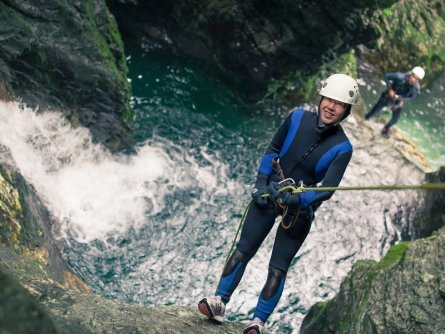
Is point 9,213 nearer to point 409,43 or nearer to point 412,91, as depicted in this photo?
point 412,91

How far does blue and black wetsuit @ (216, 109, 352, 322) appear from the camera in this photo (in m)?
4.90

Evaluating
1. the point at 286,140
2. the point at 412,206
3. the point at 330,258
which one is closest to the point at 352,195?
the point at 412,206

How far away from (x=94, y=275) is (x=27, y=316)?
24.6 ft

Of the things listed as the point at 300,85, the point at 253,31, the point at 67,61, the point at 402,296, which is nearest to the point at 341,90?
the point at 402,296

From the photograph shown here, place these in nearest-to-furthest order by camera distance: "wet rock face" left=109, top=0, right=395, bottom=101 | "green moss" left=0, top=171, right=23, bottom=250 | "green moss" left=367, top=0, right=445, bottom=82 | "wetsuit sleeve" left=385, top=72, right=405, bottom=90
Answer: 1. "green moss" left=0, top=171, right=23, bottom=250
2. "wet rock face" left=109, top=0, right=395, bottom=101
3. "wetsuit sleeve" left=385, top=72, right=405, bottom=90
4. "green moss" left=367, top=0, right=445, bottom=82

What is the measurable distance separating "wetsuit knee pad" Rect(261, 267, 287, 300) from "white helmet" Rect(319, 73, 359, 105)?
1.76 metres

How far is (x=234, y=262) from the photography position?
17.2ft

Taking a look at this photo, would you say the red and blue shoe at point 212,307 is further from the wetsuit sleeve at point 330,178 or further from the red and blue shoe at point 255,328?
the wetsuit sleeve at point 330,178

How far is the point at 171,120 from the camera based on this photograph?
42.6 ft

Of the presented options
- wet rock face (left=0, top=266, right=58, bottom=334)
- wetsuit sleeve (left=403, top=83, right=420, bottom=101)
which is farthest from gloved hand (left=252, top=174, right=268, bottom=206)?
wetsuit sleeve (left=403, top=83, right=420, bottom=101)

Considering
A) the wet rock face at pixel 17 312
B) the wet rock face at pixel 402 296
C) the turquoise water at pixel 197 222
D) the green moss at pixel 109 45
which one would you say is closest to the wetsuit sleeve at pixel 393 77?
the turquoise water at pixel 197 222

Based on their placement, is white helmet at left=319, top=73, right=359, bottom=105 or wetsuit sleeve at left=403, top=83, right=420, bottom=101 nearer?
white helmet at left=319, top=73, right=359, bottom=105

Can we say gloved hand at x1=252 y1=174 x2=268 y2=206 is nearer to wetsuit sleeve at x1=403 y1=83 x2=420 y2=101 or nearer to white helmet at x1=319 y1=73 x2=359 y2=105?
white helmet at x1=319 y1=73 x2=359 y2=105

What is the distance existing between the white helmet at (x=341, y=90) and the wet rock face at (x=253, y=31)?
838cm
